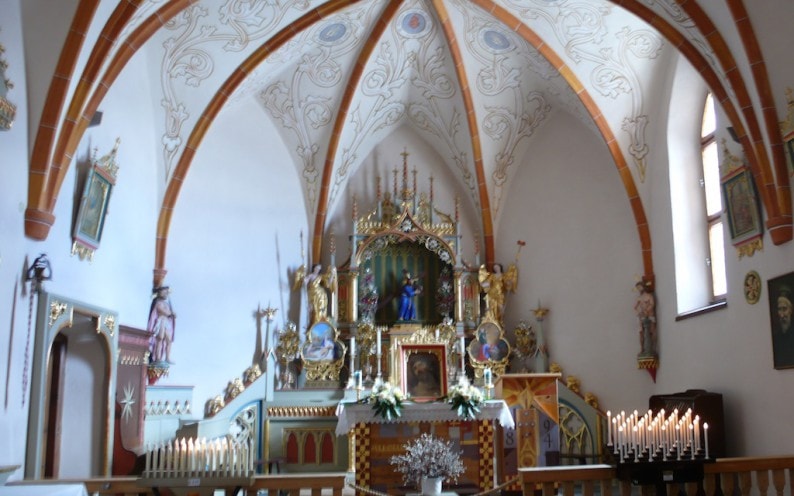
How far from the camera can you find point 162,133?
13.1 metres

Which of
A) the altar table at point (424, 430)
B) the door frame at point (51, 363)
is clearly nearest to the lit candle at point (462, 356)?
the altar table at point (424, 430)

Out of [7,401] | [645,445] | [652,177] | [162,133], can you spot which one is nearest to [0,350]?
[7,401]

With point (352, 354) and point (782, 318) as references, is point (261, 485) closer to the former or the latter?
point (782, 318)

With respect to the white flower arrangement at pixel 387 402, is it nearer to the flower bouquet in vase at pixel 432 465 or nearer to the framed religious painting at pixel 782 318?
the flower bouquet in vase at pixel 432 465

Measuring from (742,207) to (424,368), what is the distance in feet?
15.7

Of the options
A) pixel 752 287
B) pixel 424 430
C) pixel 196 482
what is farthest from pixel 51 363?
pixel 752 287

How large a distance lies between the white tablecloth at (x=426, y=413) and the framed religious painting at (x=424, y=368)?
1344mm

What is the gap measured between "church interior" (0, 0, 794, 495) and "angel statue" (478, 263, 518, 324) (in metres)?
0.06

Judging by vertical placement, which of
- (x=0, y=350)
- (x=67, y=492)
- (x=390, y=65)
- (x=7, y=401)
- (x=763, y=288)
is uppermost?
(x=390, y=65)

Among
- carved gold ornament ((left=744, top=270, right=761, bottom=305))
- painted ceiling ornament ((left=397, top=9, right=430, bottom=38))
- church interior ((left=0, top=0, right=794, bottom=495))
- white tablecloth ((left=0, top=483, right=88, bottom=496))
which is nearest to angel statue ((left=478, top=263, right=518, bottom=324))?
church interior ((left=0, top=0, right=794, bottom=495))

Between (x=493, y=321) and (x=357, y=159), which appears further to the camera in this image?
(x=357, y=159)

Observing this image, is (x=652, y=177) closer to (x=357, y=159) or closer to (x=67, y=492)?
(x=357, y=159)

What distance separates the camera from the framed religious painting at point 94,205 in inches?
399

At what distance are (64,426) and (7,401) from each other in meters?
2.54
